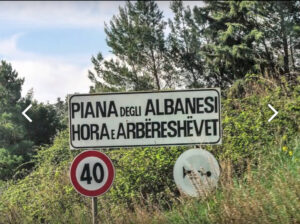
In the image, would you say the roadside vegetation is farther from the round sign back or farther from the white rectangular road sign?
the white rectangular road sign

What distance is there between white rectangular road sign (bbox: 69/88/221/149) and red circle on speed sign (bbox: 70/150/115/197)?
398 millimetres

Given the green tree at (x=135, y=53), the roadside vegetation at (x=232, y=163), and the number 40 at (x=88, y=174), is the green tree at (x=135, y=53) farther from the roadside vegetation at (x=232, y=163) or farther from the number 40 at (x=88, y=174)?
the number 40 at (x=88, y=174)

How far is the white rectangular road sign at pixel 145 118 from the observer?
21.9ft

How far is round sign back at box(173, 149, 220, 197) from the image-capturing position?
623 centimetres

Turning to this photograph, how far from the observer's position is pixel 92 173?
643 centimetres

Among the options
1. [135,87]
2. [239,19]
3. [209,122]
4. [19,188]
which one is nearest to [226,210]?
[209,122]

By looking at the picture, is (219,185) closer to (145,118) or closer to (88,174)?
(145,118)

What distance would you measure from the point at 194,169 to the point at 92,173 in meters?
1.27

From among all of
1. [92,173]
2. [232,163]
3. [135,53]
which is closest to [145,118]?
[92,173]

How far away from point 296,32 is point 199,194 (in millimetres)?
25383

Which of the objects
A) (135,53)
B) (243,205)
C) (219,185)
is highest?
(135,53)

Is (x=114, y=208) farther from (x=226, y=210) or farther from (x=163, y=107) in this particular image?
(x=226, y=210)

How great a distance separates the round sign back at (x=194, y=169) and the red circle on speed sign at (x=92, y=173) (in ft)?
2.79

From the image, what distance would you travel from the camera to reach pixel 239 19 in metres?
33.5
